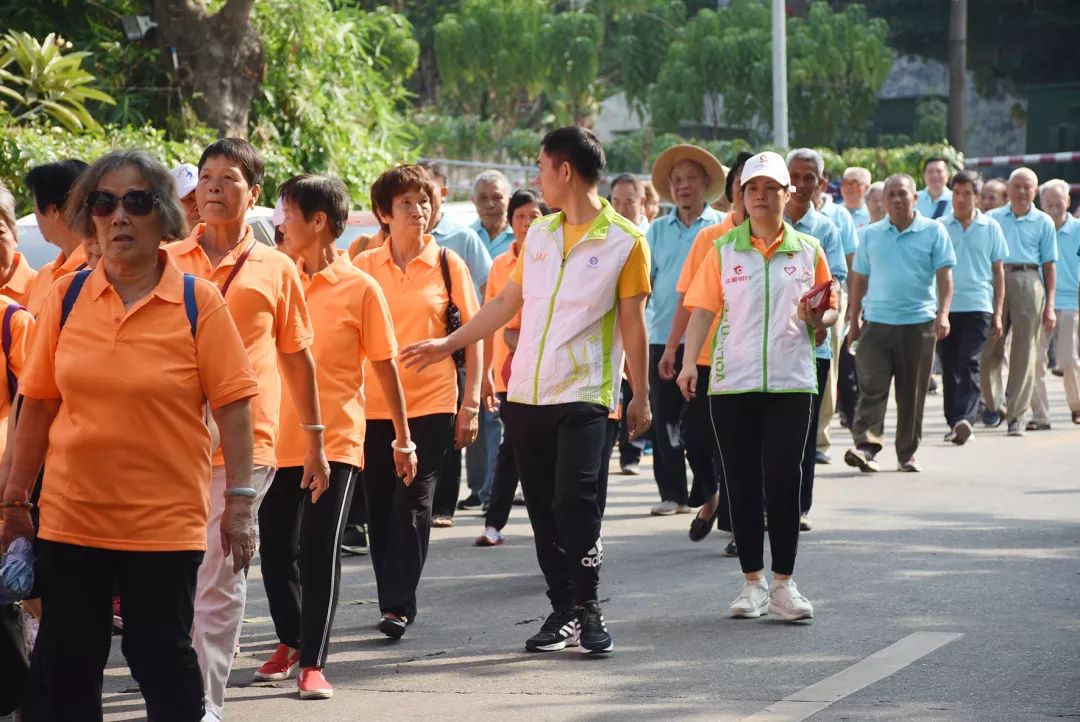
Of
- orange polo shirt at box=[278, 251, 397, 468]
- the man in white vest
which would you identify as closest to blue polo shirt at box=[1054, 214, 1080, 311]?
the man in white vest

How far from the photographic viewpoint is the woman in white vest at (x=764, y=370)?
24.7 ft

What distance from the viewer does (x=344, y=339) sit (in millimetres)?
6820

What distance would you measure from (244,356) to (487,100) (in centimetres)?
3613

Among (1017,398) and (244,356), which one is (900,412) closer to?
(1017,398)

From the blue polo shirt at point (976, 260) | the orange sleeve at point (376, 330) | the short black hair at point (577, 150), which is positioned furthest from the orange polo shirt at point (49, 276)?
the blue polo shirt at point (976, 260)

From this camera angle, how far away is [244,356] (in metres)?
4.84

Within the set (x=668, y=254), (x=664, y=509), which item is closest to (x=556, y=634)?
(x=664, y=509)

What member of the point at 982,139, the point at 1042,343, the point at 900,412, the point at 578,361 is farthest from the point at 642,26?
the point at 578,361

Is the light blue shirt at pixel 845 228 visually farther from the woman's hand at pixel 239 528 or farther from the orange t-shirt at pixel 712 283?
the woman's hand at pixel 239 528

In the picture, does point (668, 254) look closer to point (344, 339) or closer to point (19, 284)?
point (344, 339)

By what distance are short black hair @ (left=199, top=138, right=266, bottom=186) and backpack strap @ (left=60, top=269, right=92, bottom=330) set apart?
4.25 feet

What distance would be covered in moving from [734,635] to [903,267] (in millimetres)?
6045

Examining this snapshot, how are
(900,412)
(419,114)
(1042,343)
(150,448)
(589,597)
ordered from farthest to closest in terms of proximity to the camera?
1. (419,114)
2. (1042,343)
3. (900,412)
4. (589,597)
5. (150,448)

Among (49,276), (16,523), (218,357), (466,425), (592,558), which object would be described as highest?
(49,276)
